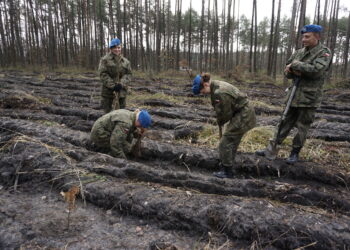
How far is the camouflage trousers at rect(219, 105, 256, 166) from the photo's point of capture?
11.3 ft

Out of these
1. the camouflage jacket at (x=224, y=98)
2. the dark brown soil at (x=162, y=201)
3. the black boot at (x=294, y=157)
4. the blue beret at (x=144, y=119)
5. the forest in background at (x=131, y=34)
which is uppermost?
the forest in background at (x=131, y=34)

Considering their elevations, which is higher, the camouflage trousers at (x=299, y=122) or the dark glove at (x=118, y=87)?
the dark glove at (x=118, y=87)

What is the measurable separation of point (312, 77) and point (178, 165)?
2.42 meters

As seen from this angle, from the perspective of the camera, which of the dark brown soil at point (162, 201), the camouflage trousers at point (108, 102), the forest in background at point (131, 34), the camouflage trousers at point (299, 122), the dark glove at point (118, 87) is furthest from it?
the forest in background at point (131, 34)

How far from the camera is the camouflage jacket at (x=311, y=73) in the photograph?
3381mm

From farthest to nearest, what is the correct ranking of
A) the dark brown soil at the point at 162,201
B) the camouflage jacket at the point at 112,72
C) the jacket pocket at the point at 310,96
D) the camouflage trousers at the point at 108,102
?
the camouflage trousers at the point at 108,102 < the camouflage jacket at the point at 112,72 < the jacket pocket at the point at 310,96 < the dark brown soil at the point at 162,201

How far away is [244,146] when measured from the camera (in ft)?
15.5

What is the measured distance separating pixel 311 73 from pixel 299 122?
72cm

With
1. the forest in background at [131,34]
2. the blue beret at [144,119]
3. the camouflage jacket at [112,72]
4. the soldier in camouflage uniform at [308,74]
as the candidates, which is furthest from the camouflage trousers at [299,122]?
the forest in background at [131,34]

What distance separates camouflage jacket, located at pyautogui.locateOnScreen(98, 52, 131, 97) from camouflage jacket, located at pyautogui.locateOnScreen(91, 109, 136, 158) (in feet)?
4.97

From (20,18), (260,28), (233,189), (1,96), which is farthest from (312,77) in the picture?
(260,28)

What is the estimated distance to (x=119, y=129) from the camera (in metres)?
3.87

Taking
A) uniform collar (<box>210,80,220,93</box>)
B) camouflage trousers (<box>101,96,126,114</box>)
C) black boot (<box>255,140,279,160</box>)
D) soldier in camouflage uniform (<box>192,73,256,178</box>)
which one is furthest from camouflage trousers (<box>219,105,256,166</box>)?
camouflage trousers (<box>101,96,126,114</box>)

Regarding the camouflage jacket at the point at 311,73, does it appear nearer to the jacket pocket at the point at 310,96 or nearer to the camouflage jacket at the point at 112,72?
the jacket pocket at the point at 310,96
